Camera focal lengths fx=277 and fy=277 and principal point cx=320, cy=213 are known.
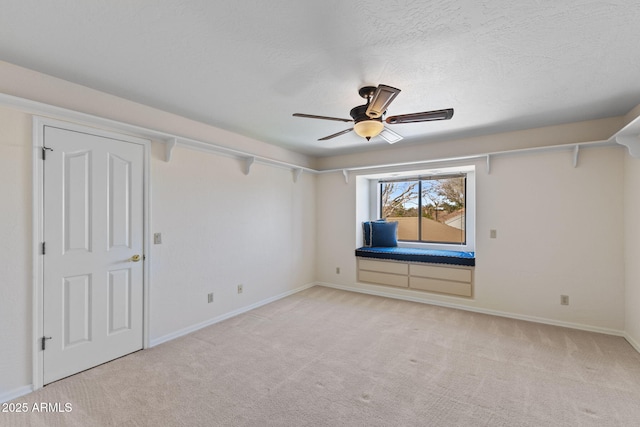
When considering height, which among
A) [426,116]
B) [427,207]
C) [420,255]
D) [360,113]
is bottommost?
[420,255]

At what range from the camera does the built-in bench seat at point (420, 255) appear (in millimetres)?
4072

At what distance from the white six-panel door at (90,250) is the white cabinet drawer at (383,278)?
3343 millimetres

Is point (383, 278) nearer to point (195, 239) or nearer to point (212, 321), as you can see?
point (212, 321)

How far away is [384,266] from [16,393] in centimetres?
430

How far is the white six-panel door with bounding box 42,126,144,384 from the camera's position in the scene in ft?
7.41

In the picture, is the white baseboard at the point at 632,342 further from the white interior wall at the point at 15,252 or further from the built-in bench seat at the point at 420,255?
the white interior wall at the point at 15,252

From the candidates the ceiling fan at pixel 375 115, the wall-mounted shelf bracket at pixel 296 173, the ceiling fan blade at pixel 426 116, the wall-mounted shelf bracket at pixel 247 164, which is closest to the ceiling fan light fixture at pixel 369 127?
the ceiling fan at pixel 375 115

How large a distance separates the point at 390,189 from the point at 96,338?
192 inches

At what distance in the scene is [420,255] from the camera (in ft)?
14.3

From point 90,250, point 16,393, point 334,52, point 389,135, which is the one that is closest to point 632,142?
point 389,135

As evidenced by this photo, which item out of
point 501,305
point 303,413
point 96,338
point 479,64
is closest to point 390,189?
point 501,305

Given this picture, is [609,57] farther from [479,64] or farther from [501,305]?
[501,305]

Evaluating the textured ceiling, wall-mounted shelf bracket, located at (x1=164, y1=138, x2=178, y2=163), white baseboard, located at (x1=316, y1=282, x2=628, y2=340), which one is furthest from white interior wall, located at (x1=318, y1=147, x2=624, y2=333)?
wall-mounted shelf bracket, located at (x1=164, y1=138, x2=178, y2=163)

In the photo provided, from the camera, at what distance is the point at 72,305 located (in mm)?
2365
